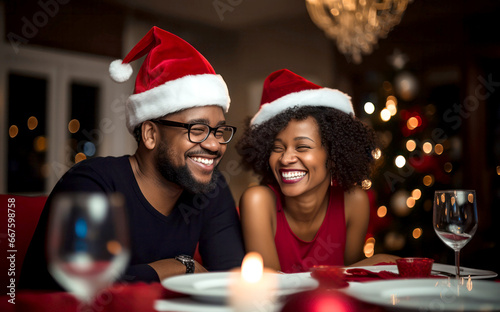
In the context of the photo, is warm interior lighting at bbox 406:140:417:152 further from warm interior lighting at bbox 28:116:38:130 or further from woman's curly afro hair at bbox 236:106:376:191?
warm interior lighting at bbox 28:116:38:130

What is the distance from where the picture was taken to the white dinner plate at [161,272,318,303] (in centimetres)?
79

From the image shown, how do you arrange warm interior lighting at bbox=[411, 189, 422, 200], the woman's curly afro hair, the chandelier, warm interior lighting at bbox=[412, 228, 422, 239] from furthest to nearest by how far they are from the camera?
warm interior lighting at bbox=[412, 228, 422, 239] → warm interior lighting at bbox=[411, 189, 422, 200] → the chandelier → the woman's curly afro hair

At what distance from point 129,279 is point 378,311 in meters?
0.79

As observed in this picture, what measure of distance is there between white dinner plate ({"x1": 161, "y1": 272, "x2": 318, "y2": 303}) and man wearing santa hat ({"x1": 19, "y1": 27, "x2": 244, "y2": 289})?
0.61 m

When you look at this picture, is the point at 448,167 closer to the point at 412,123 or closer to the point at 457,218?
the point at 412,123

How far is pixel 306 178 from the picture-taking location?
188 cm

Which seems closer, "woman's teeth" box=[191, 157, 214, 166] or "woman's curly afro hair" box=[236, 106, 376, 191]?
"woman's teeth" box=[191, 157, 214, 166]

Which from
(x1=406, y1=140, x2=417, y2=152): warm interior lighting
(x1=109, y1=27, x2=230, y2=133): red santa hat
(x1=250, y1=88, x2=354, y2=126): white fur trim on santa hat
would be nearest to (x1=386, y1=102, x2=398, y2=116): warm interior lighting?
(x1=406, y1=140, x2=417, y2=152): warm interior lighting

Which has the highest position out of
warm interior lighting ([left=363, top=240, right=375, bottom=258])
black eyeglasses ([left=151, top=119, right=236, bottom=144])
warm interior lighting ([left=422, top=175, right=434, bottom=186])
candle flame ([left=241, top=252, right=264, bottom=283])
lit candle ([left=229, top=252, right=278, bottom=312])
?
black eyeglasses ([left=151, top=119, right=236, bottom=144])

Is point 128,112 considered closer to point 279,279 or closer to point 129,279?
point 129,279

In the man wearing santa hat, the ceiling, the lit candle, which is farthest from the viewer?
the ceiling

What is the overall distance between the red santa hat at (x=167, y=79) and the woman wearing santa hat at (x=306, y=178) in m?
0.29

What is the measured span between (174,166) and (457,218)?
38.8 inches

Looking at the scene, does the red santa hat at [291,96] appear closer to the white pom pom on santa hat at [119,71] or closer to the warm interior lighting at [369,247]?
the white pom pom on santa hat at [119,71]
